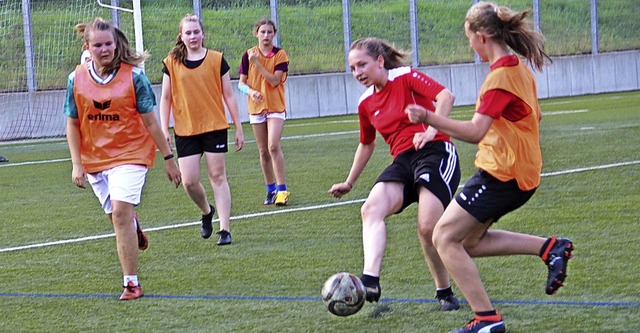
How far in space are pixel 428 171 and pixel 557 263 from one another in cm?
92

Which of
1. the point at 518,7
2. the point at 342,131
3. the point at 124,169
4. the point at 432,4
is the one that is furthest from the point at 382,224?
the point at 518,7

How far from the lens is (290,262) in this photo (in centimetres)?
862

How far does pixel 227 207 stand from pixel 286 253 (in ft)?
3.28

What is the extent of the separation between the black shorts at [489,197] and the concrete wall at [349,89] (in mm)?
14311

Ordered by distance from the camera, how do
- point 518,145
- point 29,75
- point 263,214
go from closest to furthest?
point 518,145 → point 263,214 → point 29,75

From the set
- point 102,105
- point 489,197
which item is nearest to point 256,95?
point 102,105

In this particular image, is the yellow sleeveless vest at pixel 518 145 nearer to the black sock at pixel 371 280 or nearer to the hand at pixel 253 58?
the black sock at pixel 371 280

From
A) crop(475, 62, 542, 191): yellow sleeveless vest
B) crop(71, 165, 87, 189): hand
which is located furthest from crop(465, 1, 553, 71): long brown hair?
crop(71, 165, 87, 189): hand

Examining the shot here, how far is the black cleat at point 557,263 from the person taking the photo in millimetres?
6168

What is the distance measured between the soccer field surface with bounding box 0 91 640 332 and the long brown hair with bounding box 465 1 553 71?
4.67 ft

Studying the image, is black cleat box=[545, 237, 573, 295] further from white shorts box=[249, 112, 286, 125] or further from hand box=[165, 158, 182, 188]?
white shorts box=[249, 112, 286, 125]

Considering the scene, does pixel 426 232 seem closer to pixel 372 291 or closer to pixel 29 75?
pixel 372 291

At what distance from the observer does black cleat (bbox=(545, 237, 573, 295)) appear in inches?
243

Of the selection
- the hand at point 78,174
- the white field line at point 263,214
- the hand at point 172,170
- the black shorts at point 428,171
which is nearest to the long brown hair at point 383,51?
the black shorts at point 428,171
